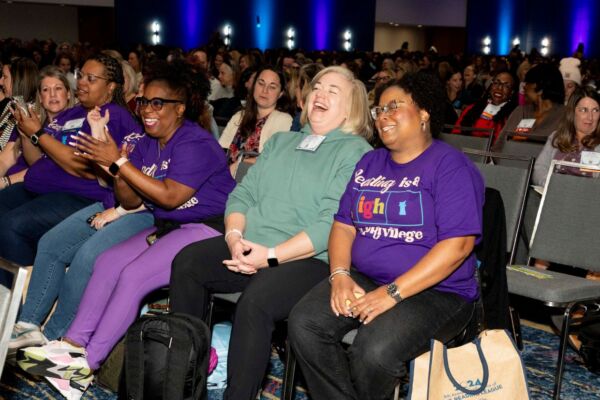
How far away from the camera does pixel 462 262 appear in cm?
257

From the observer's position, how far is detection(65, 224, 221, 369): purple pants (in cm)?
315

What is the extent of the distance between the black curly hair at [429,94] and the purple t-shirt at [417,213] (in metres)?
0.10

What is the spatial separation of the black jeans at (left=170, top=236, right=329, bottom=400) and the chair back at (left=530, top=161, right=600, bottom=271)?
45.3 inches

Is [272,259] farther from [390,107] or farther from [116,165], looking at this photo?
[116,165]

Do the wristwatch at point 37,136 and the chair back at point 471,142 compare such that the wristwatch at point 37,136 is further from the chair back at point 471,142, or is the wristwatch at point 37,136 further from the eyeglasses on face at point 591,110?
the eyeglasses on face at point 591,110

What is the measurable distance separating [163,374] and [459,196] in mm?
1153

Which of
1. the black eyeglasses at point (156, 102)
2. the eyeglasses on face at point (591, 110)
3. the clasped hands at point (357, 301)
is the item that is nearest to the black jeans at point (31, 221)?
the black eyeglasses at point (156, 102)

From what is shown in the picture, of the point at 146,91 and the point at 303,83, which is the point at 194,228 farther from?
the point at 303,83

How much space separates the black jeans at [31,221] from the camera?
389 centimetres

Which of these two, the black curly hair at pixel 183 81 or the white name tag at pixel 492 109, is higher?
the black curly hair at pixel 183 81

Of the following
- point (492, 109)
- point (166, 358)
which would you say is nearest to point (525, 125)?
point (492, 109)

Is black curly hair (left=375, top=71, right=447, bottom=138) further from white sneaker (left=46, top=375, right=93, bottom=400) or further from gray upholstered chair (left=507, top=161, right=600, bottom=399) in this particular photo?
white sneaker (left=46, top=375, right=93, bottom=400)

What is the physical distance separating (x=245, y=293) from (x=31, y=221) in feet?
5.29

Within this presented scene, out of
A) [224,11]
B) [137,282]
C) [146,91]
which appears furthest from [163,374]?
[224,11]
